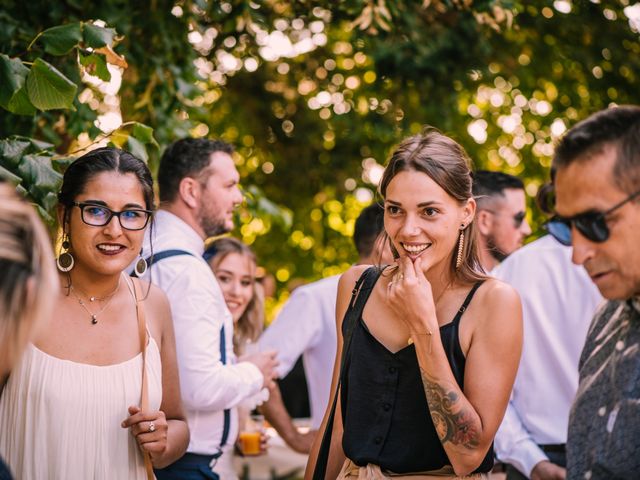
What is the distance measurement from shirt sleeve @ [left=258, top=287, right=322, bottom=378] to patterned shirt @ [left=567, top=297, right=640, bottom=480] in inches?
109

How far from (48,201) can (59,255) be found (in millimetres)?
230

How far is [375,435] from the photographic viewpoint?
2865 millimetres

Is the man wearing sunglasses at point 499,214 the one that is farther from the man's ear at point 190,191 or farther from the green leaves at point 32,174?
the green leaves at point 32,174

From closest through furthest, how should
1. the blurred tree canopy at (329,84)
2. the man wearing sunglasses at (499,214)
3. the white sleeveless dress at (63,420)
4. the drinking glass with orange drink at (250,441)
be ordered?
the white sleeveless dress at (63,420) < the drinking glass with orange drink at (250,441) < the man wearing sunglasses at (499,214) < the blurred tree canopy at (329,84)

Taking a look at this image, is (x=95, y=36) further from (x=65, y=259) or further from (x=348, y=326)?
(x=348, y=326)

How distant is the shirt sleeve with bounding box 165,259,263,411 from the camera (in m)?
3.75

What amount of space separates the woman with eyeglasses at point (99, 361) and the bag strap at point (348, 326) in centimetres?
61

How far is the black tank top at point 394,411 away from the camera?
2816mm

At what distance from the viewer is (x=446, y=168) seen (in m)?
3.04

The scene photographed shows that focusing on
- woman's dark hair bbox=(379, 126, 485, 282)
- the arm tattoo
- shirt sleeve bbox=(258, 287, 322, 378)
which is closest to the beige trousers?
the arm tattoo

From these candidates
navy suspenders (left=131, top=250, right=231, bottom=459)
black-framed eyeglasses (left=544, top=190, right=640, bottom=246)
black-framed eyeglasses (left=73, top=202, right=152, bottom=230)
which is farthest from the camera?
navy suspenders (left=131, top=250, right=231, bottom=459)

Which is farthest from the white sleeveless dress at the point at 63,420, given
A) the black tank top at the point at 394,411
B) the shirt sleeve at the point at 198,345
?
the black tank top at the point at 394,411

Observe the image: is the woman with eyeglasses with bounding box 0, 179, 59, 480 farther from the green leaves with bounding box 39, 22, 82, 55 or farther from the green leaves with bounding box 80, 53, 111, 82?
the green leaves with bounding box 80, 53, 111, 82

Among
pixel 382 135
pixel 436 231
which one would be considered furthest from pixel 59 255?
pixel 382 135
